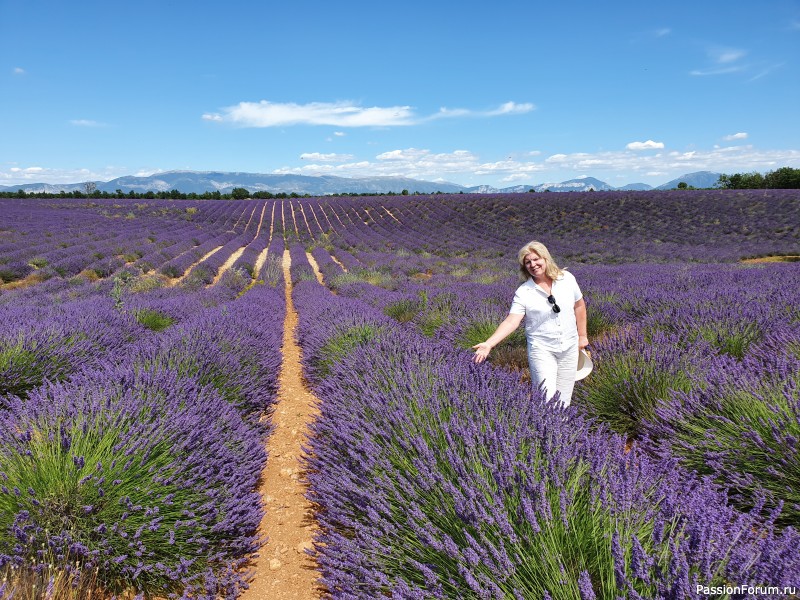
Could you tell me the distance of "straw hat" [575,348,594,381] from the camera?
9.36ft

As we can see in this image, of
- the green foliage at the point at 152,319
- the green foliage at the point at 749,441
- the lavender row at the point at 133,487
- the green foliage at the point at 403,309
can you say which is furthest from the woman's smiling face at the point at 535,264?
the green foliage at the point at 152,319

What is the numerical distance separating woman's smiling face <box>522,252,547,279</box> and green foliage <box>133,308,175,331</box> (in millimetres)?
5273

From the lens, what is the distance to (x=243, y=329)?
4598 millimetres

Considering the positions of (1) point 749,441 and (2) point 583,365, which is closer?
(1) point 749,441

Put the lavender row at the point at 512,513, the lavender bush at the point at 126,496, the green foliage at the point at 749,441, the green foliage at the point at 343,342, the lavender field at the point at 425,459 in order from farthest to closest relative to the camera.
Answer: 1. the green foliage at the point at 343,342
2. the green foliage at the point at 749,441
3. the lavender bush at the point at 126,496
4. the lavender field at the point at 425,459
5. the lavender row at the point at 512,513

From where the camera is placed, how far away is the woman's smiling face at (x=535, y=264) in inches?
105

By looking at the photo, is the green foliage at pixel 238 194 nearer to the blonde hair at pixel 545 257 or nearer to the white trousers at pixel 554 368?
the blonde hair at pixel 545 257

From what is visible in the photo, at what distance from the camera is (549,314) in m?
2.68

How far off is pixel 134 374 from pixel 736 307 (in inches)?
211

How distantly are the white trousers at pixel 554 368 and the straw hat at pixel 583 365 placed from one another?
71 mm

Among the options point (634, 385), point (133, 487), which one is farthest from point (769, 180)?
point (133, 487)

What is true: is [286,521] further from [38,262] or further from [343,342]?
[38,262]

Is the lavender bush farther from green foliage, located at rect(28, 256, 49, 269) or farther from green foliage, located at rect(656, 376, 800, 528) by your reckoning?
green foliage, located at rect(28, 256, 49, 269)

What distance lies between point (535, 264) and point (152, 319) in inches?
216
